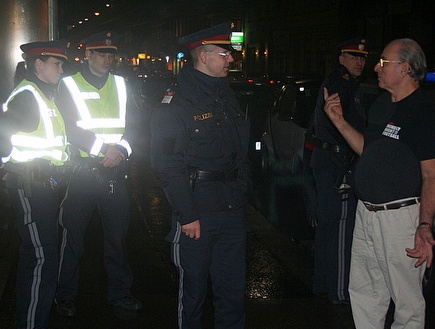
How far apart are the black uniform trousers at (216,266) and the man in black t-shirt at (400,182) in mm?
818

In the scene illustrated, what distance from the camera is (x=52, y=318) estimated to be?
582 centimetres

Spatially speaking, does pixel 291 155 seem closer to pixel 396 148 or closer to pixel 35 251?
pixel 35 251

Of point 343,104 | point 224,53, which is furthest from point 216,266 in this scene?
point 343,104

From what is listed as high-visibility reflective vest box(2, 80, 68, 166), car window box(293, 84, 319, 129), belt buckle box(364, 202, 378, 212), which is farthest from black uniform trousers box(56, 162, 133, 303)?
car window box(293, 84, 319, 129)

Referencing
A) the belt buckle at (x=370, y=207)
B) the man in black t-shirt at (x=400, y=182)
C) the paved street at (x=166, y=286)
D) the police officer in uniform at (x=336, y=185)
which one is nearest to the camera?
the man in black t-shirt at (x=400, y=182)

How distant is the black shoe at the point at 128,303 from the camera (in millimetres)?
5995

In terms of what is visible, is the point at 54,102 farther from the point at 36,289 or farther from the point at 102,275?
the point at 102,275

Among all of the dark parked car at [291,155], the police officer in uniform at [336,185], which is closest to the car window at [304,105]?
the dark parked car at [291,155]

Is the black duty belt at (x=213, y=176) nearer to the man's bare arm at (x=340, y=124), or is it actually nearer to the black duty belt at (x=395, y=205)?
the man's bare arm at (x=340, y=124)

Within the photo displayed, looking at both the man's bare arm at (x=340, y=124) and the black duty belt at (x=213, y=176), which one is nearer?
the black duty belt at (x=213, y=176)

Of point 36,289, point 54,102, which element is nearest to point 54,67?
point 54,102

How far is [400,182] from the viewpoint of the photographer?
433 centimetres

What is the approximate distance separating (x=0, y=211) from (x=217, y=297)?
4742 millimetres

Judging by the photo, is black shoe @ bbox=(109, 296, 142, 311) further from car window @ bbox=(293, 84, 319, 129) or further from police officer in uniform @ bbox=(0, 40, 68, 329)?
car window @ bbox=(293, 84, 319, 129)
